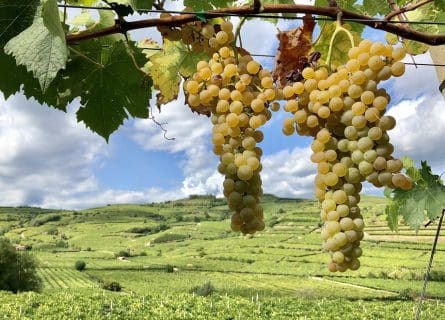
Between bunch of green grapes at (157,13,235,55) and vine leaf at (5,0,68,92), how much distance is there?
16 cm

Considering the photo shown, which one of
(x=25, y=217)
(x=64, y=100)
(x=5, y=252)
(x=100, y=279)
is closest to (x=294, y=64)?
(x=64, y=100)

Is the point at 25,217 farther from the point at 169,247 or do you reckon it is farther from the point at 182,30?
the point at 182,30

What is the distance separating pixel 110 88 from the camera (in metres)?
0.83

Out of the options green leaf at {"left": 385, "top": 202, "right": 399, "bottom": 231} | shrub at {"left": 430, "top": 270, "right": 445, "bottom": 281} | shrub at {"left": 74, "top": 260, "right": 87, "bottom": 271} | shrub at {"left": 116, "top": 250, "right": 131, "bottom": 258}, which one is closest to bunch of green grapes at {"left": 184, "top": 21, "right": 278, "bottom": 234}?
green leaf at {"left": 385, "top": 202, "right": 399, "bottom": 231}

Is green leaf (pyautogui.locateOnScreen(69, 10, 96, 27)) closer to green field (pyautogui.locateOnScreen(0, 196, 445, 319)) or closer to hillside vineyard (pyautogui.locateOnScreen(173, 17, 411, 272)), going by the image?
hillside vineyard (pyautogui.locateOnScreen(173, 17, 411, 272))

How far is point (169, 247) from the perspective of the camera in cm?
5562

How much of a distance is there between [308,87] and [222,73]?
103mm

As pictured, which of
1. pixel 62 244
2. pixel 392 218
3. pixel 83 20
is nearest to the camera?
pixel 83 20

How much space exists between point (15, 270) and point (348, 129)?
111ft

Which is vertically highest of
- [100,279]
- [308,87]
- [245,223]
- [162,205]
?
[162,205]

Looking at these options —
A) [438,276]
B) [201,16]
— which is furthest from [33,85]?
[438,276]

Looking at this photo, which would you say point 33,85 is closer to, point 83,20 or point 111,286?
point 83,20

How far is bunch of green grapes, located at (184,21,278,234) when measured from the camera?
0.58 m

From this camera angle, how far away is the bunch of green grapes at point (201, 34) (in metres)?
0.63
